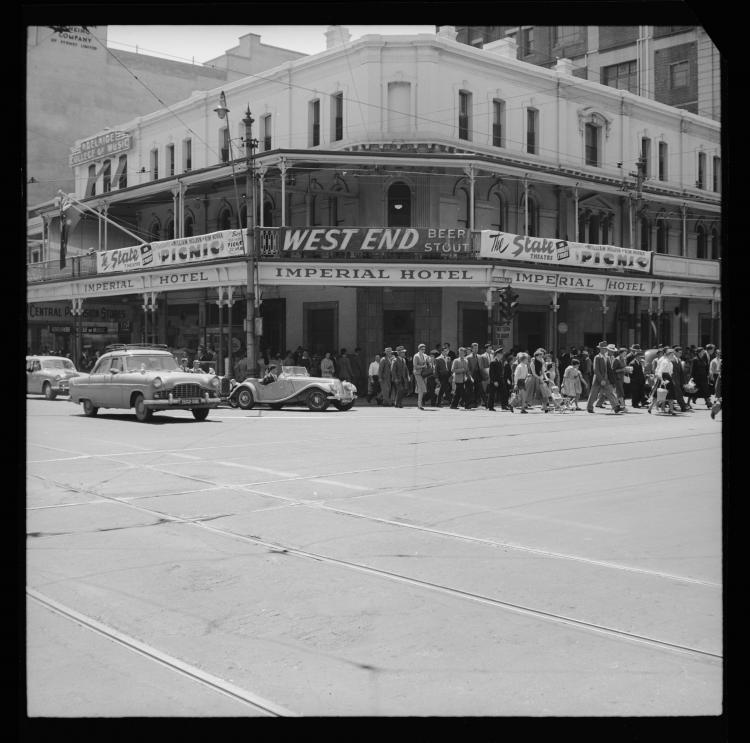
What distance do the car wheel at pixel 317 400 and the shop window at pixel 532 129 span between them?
645 inches

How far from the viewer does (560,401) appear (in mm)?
24391

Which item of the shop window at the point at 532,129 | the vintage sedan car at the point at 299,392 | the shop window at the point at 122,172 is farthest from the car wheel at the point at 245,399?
the shop window at the point at 122,172

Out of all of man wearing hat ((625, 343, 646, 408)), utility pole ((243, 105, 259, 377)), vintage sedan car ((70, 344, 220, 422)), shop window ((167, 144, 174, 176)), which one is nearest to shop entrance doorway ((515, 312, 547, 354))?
man wearing hat ((625, 343, 646, 408))

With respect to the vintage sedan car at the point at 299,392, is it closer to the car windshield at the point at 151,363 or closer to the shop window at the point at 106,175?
the car windshield at the point at 151,363

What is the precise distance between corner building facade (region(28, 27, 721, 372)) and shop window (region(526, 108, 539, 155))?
0.09 m

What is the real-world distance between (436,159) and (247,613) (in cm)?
2529

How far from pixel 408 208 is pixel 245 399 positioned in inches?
427

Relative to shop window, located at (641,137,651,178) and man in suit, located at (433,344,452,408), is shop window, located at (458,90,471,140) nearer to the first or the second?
man in suit, located at (433,344,452,408)

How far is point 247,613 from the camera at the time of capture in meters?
5.96

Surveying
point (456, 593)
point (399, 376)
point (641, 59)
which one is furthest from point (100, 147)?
point (456, 593)
